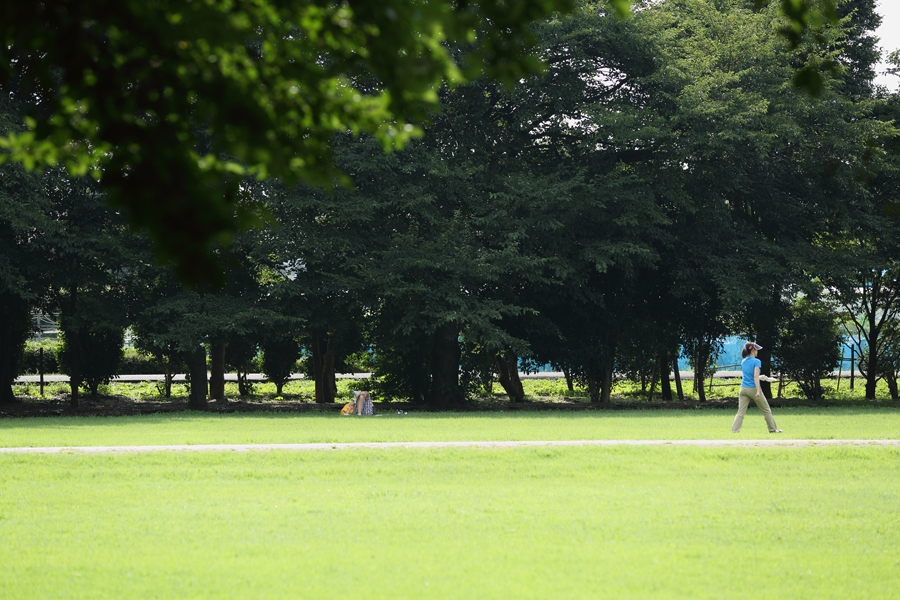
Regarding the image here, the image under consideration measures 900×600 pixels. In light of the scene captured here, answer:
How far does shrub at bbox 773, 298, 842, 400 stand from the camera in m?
33.8

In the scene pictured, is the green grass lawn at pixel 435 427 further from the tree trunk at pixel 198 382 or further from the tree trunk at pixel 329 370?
the tree trunk at pixel 329 370

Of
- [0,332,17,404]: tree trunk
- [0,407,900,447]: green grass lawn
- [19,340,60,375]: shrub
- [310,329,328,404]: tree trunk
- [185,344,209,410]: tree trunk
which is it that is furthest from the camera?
[19,340,60,375]: shrub

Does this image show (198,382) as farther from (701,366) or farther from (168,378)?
(701,366)

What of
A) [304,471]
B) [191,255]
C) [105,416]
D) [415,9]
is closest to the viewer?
[191,255]

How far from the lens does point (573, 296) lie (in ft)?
98.2

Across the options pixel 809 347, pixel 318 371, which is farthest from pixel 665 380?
pixel 318 371

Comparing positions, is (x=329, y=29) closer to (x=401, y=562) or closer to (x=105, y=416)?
(x=401, y=562)

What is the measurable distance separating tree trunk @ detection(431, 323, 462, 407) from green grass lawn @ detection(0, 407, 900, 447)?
3.44m

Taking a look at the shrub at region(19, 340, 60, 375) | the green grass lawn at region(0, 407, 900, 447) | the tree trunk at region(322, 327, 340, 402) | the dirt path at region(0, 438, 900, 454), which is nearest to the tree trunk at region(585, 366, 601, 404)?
the green grass lawn at region(0, 407, 900, 447)

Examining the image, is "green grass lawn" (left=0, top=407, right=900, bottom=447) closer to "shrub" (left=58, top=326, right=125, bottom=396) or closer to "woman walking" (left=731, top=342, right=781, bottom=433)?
"woman walking" (left=731, top=342, right=781, bottom=433)

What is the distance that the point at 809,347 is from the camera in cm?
3375

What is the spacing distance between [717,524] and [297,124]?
7.11 meters

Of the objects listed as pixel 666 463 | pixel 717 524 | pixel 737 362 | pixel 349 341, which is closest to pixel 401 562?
pixel 717 524

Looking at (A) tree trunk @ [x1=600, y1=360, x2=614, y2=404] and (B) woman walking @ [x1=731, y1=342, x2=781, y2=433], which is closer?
(B) woman walking @ [x1=731, y1=342, x2=781, y2=433]
